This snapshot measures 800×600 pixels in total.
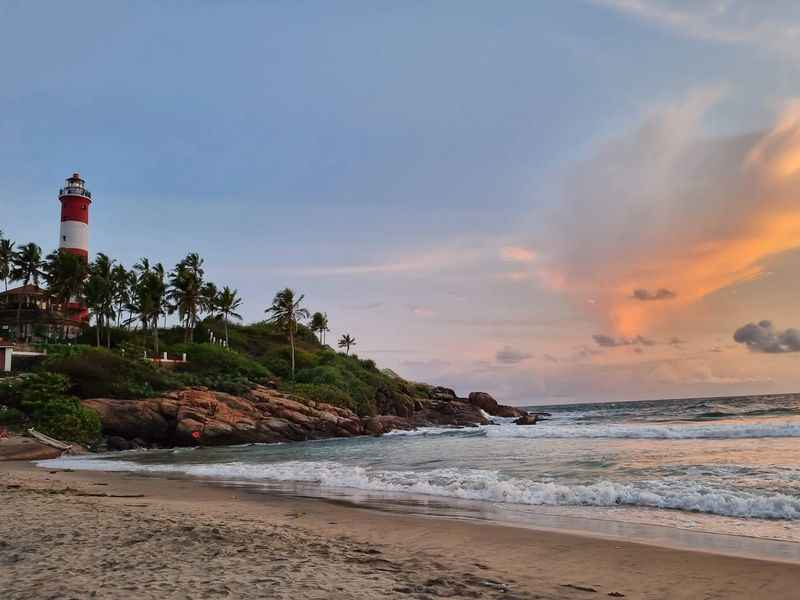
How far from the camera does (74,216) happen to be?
67875 millimetres

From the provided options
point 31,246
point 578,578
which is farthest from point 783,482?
point 31,246

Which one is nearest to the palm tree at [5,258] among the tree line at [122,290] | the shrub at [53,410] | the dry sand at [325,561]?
the tree line at [122,290]

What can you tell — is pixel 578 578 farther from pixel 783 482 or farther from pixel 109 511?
pixel 783 482

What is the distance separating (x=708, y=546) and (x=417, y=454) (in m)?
17.6

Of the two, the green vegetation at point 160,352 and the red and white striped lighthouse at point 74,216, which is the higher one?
the red and white striped lighthouse at point 74,216

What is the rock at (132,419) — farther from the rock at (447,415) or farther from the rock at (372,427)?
the rock at (447,415)

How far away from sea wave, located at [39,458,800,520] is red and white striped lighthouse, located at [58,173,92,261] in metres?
54.8

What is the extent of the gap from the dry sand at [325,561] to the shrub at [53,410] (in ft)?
79.7

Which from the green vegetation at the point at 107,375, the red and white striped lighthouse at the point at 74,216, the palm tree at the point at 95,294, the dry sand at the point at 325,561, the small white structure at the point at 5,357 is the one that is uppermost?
the red and white striped lighthouse at the point at 74,216

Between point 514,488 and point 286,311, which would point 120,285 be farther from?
point 514,488

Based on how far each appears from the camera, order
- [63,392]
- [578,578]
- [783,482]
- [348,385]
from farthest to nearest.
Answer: [348,385] < [63,392] < [783,482] < [578,578]

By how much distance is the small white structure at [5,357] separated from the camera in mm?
44375

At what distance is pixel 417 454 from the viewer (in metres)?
25.2

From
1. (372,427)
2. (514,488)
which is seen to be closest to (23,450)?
(514,488)
